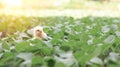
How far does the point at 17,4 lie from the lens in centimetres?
2005

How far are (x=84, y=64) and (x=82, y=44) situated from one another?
447 mm

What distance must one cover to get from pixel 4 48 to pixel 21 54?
37 cm

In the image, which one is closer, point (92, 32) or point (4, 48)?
point (4, 48)

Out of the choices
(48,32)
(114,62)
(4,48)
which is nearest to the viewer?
(114,62)

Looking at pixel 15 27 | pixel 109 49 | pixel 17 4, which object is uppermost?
pixel 109 49

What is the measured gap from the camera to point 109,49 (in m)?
2.21

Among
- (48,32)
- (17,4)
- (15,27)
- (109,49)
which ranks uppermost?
(109,49)

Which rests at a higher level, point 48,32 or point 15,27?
point 48,32

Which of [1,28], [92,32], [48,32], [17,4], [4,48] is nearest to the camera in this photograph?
[4,48]

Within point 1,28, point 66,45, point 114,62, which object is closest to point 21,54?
point 66,45

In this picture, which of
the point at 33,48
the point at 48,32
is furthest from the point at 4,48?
the point at 48,32

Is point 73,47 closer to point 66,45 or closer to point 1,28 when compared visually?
point 66,45

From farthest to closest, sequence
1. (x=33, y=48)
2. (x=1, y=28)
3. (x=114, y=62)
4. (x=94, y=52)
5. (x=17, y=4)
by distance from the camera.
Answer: (x=17, y=4), (x=1, y=28), (x=33, y=48), (x=94, y=52), (x=114, y=62)

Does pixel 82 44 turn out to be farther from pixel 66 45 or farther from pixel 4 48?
pixel 4 48
